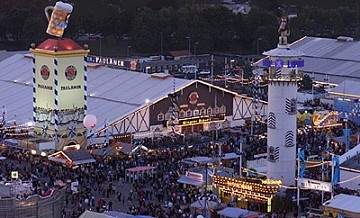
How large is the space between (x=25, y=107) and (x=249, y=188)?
1238 centimetres

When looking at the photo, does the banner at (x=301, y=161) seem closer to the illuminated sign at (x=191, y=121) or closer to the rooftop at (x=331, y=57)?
the illuminated sign at (x=191, y=121)

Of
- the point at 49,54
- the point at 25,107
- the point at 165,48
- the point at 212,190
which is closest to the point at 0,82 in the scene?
the point at 25,107

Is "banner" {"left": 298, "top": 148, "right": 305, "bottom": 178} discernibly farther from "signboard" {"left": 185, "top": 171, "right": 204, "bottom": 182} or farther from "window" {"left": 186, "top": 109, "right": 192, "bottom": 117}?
"window" {"left": 186, "top": 109, "right": 192, "bottom": 117}

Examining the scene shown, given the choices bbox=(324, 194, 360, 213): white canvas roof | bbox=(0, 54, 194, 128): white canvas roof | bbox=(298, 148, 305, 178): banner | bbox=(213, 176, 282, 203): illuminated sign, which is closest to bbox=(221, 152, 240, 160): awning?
bbox=(213, 176, 282, 203): illuminated sign

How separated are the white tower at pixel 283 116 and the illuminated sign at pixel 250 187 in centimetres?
77

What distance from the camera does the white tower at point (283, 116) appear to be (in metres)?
25.9

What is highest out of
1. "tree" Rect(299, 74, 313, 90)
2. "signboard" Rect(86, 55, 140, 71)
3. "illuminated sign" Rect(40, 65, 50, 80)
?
"illuminated sign" Rect(40, 65, 50, 80)

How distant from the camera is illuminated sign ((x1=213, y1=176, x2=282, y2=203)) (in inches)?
978

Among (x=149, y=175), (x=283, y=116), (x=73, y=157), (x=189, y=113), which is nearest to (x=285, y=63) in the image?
(x=283, y=116)

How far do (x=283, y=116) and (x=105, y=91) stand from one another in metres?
11.2

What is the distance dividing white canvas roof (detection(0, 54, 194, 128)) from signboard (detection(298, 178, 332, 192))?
945 cm

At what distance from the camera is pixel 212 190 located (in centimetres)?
2592

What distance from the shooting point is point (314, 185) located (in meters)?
24.5

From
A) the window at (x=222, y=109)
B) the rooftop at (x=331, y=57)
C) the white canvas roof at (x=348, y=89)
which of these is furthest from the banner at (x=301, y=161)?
the rooftop at (x=331, y=57)
